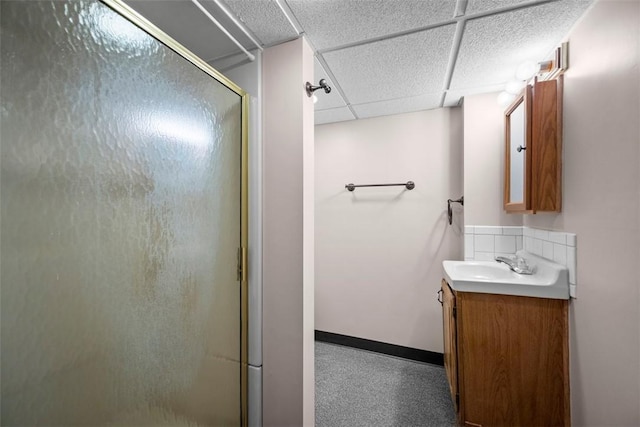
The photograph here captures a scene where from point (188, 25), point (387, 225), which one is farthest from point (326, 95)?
point (387, 225)

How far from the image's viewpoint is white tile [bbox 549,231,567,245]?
1.24 metres

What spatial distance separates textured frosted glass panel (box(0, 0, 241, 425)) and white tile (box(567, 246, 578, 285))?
1.65 metres

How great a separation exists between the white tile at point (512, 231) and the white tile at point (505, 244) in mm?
29

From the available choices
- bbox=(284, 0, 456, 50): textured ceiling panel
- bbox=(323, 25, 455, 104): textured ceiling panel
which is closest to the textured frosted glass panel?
bbox=(284, 0, 456, 50): textured ceiling panel

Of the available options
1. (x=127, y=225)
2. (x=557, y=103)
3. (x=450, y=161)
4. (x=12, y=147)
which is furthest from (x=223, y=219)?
(x=450, y=161)

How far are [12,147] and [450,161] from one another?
95.1 inches

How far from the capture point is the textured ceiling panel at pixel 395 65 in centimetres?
127

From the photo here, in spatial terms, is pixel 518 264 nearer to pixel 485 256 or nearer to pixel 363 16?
pixel 485 256

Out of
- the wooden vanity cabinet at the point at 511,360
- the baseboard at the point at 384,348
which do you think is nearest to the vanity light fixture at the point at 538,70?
the wooden vanity cabinet at the point at 511,360

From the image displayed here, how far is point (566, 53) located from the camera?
4.03ft

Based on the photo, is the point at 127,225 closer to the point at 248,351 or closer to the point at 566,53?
the point at 248,351

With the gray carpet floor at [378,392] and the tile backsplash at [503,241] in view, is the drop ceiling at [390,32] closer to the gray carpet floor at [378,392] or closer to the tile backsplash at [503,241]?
the tile backsplash at [503,241]

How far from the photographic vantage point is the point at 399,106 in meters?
2.09

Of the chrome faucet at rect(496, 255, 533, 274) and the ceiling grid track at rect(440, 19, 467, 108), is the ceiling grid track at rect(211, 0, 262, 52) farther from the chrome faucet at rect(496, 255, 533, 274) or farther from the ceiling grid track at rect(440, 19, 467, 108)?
the chrome faucet at rect(496, 255, 533, 274)
